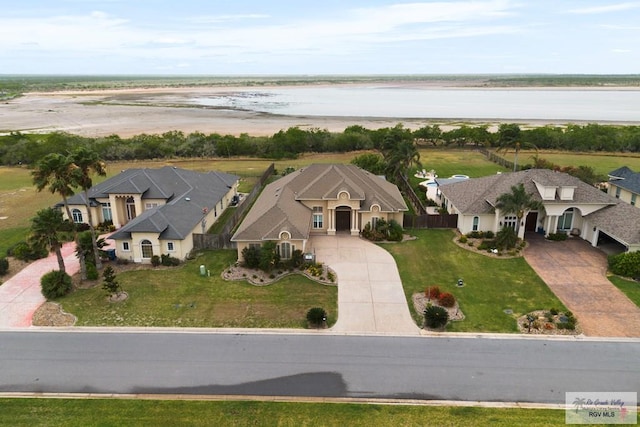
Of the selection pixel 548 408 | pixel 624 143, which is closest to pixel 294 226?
pixel 548 408

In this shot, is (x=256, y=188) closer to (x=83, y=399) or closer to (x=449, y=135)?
(x=83, y=399)

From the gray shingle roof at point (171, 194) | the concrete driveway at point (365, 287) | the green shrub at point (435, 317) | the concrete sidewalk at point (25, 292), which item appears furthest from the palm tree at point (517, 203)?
the concrete sidewalk at point (25, 292)

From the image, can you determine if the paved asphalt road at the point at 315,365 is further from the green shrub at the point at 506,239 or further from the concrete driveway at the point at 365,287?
the green shrub at the point at 506,239

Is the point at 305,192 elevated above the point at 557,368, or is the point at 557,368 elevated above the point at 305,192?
the point at 305,192

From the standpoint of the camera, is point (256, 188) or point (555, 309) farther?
point (256, 188)

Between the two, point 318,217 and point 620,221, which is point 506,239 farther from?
point 318,217

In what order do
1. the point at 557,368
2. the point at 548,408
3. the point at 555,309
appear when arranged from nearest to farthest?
the point at 548,408 < the point at 557,368 < the point at 555,309

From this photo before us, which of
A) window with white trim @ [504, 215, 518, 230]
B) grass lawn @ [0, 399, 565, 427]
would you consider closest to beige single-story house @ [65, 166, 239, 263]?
grass lawn @ [0, 399, 565, 427]
